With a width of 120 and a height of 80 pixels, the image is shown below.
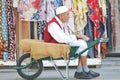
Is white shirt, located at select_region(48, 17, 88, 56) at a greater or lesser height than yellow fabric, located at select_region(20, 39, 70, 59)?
greater

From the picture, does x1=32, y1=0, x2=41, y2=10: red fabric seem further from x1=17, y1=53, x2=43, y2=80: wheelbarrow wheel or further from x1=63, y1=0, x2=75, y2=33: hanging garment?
x1=17, y1=53, x2=43, y2=80: wheelbarrow wheel

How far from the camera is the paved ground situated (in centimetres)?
780

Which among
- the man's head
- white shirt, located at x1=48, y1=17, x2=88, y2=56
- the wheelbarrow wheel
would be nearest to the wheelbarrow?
the wheelbarrow wheel

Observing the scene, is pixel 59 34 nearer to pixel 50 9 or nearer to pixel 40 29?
pixel 50 9

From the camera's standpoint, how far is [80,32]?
878 cm

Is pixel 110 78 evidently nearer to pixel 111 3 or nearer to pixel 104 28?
pixel 104 28

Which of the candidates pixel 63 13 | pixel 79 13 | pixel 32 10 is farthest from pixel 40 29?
pixel 63 13

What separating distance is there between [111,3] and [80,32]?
5.66ft

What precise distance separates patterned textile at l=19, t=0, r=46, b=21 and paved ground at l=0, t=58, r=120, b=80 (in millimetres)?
1105

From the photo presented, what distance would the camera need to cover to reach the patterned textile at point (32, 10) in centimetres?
863

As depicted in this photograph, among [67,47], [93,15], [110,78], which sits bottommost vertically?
[110,78]

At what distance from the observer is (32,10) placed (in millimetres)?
8656

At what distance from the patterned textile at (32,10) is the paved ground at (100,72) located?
1.10 meters

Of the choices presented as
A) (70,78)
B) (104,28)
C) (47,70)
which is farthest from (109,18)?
(70,78)
